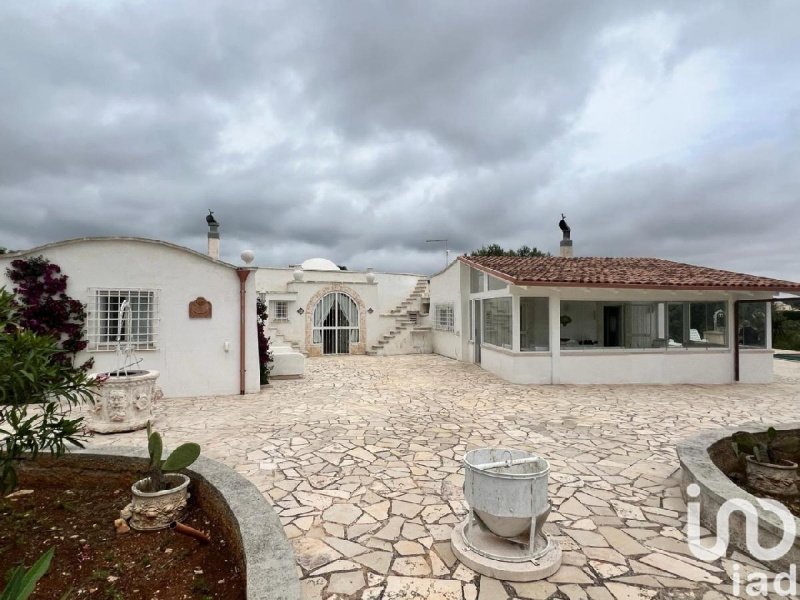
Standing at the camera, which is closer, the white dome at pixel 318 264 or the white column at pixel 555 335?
the white column at pixel 555 335

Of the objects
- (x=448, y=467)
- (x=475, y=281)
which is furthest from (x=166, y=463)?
(x=475, y=281)

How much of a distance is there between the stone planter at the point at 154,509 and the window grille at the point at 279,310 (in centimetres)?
1631

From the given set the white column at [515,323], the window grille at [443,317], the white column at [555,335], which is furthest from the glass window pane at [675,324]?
the window grille at [443,317]

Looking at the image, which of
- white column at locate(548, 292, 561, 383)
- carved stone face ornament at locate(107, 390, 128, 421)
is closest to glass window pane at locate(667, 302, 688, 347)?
white column at locate(548, 292, 561, 383)

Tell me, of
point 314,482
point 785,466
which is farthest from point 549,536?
point 785,466

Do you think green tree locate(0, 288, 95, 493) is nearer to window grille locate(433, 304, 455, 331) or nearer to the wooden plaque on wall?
the wooden plaque on wall

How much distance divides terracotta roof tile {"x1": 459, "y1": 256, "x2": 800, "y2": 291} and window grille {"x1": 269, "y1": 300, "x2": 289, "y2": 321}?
363 inches

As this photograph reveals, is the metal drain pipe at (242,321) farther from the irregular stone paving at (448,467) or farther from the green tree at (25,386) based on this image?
the green tree at (25,386)

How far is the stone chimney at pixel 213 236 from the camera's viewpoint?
1356cm

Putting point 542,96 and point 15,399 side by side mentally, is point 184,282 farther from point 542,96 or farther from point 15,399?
point 542,96

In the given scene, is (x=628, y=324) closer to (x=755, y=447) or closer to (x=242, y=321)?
(x=755, y=447)
